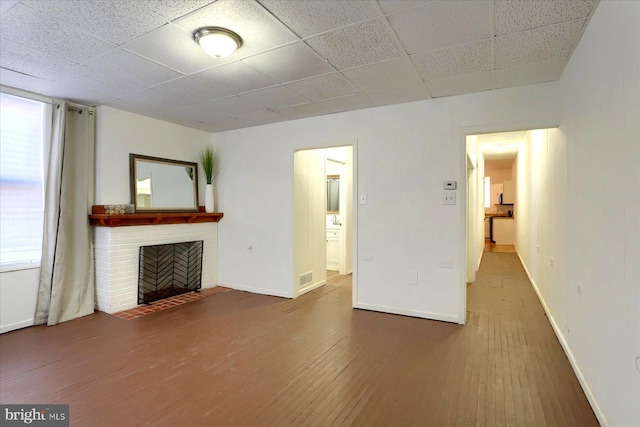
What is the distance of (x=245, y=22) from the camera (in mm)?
2170

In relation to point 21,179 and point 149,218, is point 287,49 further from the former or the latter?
point 21,179

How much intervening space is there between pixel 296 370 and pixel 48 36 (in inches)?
122

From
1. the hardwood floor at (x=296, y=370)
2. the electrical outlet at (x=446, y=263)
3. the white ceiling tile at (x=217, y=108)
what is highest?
the white ceiling tile at (x=217, y=108)

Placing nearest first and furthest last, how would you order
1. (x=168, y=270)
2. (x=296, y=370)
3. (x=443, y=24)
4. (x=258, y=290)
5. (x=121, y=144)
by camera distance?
(x=443, y=24) < (x=296, y=370) < (x=121, y=144) < (x=168, y=270) < (x=258, y=290)

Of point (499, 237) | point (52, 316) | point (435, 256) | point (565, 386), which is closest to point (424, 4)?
point (435, 256)

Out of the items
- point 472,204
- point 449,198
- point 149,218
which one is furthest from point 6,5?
point 472,204

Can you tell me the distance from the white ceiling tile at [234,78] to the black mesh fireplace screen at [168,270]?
2.40 metres

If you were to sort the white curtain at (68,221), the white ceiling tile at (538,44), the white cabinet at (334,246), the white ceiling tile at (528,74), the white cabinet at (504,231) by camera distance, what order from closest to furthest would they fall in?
the white ceiling tile at (538,44) → the white ceiling tile at (528,74) → the white curtain at (68,221) → the white cabinet at (334,246) → the white cabinet at (504,231)

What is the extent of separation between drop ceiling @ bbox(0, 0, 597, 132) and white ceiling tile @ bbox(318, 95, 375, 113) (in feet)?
0.11

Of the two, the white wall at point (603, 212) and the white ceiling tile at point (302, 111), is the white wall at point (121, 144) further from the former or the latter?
the white wall at point (603, 212)

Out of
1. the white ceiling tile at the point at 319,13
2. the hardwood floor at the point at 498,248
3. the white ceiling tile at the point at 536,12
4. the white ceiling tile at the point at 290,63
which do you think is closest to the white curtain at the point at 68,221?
the white ceiling tile at the point at 290,63

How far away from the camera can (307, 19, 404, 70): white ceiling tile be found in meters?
2.26

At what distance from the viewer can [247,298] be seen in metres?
4.59

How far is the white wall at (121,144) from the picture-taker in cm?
396
